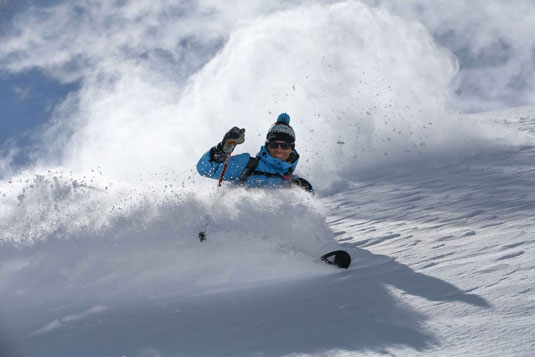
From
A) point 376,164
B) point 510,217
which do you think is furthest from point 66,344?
point 376,164

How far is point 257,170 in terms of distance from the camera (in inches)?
213

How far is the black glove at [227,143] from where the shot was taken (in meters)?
4.68

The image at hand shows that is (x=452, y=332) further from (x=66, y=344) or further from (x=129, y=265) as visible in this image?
(x=129, y=265)

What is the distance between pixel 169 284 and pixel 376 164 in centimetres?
1148

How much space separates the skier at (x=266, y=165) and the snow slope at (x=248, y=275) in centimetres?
56

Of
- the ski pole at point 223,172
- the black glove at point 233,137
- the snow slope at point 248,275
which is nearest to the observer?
the snow slope at point 248,275

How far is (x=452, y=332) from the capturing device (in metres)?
2.02

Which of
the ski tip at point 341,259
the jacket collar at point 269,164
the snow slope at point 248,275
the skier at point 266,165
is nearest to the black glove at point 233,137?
the skier at point 266,165

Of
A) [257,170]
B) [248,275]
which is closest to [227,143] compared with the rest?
[257,170]

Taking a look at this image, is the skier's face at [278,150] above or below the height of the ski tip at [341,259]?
above

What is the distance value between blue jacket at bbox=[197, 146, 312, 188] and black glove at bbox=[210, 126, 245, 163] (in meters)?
0.09

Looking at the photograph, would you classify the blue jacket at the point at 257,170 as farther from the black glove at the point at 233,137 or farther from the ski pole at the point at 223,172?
the black glove at the point at 233,137

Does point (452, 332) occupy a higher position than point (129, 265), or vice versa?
point (129, 265)

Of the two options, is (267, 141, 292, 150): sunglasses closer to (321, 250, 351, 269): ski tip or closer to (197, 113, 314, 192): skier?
(197, 113, 314, 192): skier
